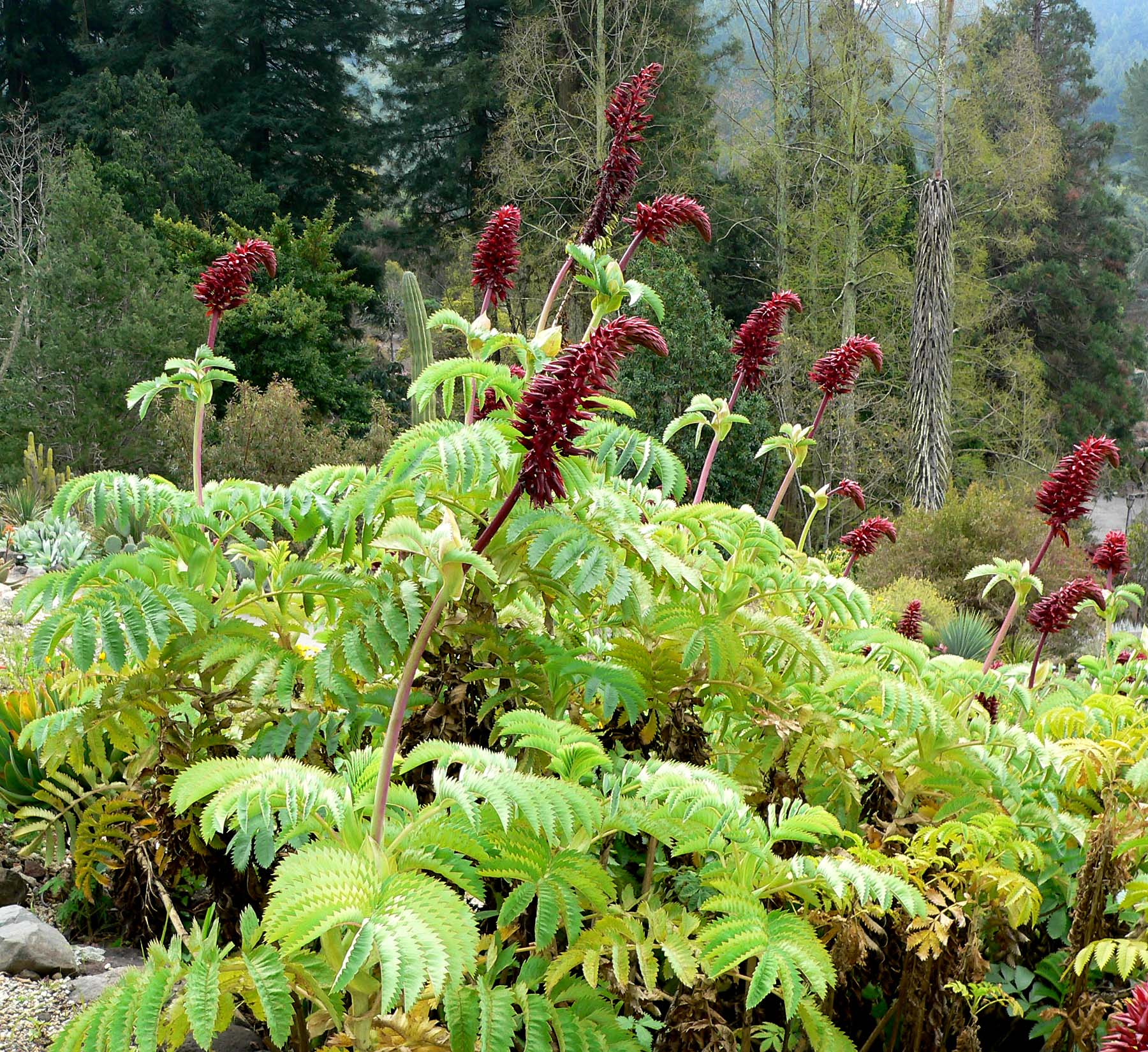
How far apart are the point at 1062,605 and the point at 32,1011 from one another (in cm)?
290

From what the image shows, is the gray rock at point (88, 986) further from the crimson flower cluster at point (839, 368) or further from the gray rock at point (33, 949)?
the crimson flower cluster at point (839, 368)

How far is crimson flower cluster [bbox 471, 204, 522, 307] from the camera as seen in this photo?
2482 mm

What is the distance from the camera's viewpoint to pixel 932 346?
50.0 ft

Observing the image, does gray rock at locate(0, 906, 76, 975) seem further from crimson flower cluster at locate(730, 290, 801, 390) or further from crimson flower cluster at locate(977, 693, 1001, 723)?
crimson flower cluster at locate(977, 693, 1001, 723)

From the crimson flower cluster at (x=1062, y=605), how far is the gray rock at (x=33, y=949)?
281cm

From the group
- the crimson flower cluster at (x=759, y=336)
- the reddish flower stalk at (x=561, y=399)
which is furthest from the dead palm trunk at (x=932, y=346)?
the reddish flower stalk at (x=561, y=399)

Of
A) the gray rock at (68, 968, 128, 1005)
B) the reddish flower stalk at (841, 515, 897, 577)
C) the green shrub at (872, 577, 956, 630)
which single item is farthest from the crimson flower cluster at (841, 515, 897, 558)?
the green shrub at (872, 577, 956, 630)

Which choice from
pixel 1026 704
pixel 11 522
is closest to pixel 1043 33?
pixel 11 522

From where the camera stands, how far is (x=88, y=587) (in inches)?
78.1

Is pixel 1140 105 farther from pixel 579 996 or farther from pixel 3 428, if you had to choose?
pixel 579 996

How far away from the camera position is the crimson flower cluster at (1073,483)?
2746 mm

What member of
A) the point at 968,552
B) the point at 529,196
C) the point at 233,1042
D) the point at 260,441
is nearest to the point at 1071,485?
the point at 233,1042

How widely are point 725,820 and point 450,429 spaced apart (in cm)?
83

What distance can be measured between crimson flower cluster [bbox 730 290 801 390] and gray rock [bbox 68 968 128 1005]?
220 centimetres
